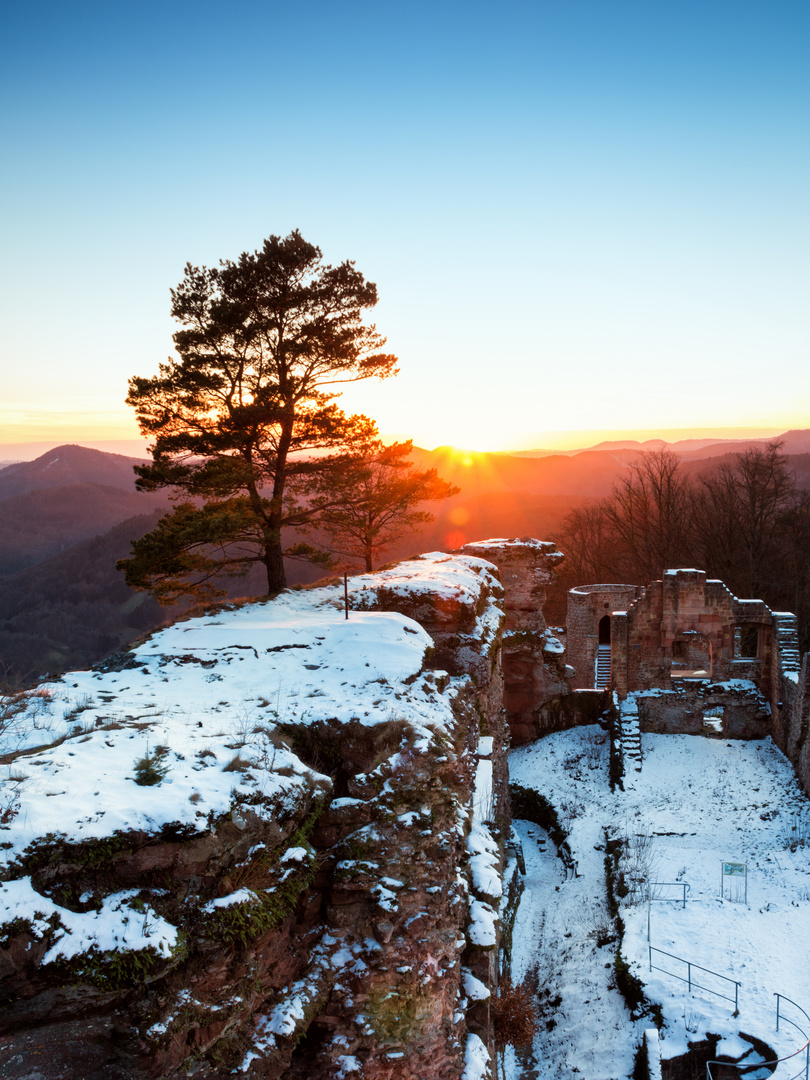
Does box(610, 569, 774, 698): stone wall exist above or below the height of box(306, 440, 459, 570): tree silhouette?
below

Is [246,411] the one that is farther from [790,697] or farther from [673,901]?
[790,697]

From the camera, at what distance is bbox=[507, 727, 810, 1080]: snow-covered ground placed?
10.1 meters

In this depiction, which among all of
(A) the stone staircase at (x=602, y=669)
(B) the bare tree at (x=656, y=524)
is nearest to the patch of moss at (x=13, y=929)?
(A) the stone staircase at (x=602, y=669)

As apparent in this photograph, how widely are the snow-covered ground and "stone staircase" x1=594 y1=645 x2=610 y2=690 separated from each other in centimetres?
623

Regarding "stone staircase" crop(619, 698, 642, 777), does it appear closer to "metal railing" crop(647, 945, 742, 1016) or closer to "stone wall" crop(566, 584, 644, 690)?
"stone wall" crop(566, 584, 644, 690)

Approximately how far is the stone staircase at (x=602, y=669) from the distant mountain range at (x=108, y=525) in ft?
47.6

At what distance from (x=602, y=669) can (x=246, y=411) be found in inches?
790

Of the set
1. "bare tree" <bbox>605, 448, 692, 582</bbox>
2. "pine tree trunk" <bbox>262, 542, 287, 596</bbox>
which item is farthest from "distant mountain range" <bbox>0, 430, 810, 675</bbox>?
"pine tree trunk" <bbox>262, 542, 287, 596</bbox>

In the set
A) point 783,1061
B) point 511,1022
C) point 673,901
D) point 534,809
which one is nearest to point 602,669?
point 534,809

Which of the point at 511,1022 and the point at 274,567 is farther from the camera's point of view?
the point at 274,567

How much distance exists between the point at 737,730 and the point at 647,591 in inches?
195

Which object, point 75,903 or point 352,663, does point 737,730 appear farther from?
point 75,903

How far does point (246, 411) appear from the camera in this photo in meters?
13.7

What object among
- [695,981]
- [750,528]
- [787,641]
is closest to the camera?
[695,981]
